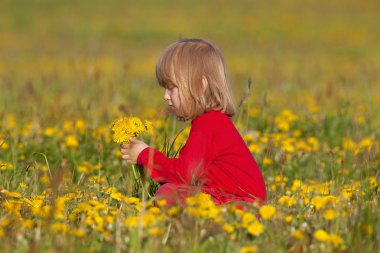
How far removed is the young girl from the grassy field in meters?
0.19

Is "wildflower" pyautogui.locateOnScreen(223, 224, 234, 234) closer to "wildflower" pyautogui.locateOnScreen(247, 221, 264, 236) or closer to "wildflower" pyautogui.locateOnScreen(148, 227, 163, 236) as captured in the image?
"wildflower" pyautogui.locateOnScreen(247, 221, 264, 236)

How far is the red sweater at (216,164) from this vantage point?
11.8 feet

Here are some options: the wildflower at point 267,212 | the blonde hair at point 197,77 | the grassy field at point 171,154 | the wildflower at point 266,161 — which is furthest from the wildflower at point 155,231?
the wildflower at point 266,161

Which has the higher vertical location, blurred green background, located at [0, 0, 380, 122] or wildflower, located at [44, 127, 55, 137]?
wildflower, located at [44, 127, 55, 137]

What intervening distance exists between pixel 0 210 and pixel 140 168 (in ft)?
2.78

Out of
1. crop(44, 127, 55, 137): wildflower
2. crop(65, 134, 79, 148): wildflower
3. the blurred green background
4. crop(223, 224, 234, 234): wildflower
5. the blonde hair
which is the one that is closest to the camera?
crop(223, 224, 234, 234): wildflower

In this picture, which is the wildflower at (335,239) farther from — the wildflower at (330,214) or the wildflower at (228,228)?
the wildflower at (228,228)

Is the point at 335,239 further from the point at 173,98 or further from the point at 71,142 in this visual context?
the point at 71,142

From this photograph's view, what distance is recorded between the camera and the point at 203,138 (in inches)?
143

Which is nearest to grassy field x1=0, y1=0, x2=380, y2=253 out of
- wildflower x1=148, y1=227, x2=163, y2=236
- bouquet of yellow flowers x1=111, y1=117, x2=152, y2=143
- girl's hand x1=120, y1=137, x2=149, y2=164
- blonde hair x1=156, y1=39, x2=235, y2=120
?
wildflower x1=148, y1=227, x2=163, y2=236

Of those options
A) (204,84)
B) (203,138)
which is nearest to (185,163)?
(203,138)

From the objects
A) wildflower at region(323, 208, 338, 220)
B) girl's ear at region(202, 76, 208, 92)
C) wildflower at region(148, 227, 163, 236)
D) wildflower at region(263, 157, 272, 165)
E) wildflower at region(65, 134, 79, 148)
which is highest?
girl's ear at region(202, 76, 208, 92)

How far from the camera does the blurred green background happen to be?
8000mm

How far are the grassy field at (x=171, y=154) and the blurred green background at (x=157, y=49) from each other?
0.06 meters
